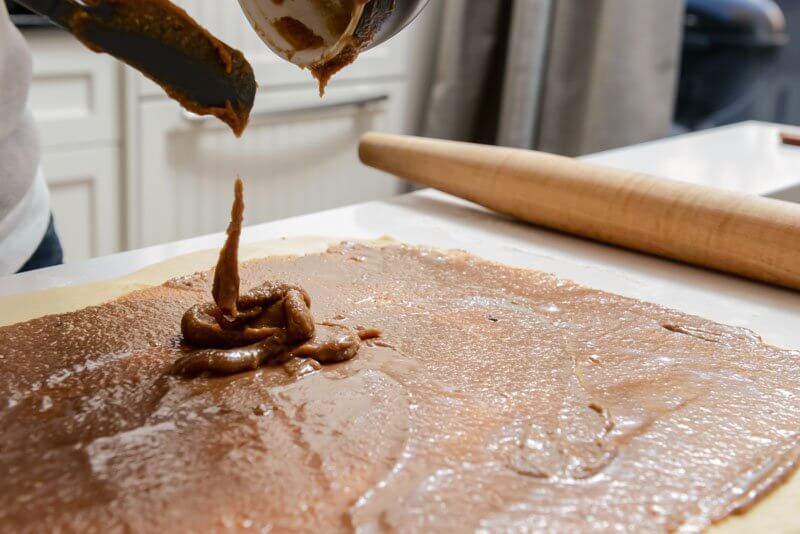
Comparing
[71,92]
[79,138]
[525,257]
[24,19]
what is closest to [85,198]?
[79,138]

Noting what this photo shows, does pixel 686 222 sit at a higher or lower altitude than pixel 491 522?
higher

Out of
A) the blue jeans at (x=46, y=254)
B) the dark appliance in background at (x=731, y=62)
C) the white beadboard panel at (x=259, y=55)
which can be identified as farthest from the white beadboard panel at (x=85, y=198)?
the dark appliance in background at (x=731, y=62)

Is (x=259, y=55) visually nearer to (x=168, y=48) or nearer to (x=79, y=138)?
→ (x=79, y=138)

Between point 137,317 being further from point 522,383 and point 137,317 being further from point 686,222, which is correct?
point 686,222

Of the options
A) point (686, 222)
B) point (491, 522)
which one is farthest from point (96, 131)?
point (491, 522)

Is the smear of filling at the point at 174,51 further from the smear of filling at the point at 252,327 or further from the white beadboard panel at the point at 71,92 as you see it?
the white beadboard panel at the point at 71,92
